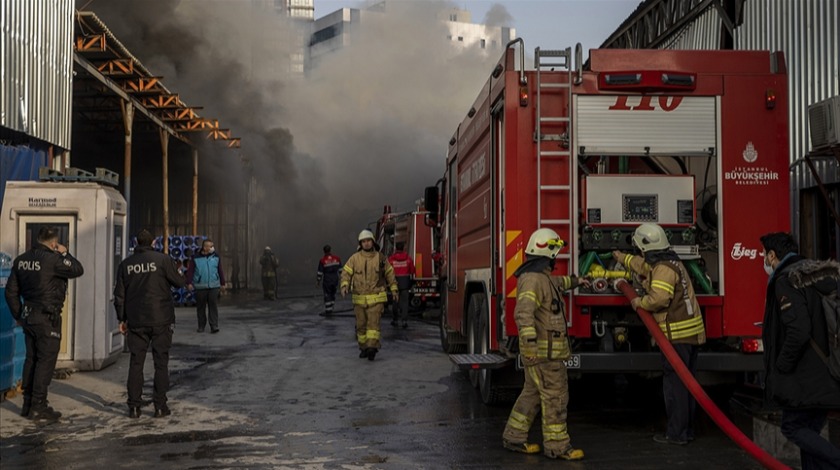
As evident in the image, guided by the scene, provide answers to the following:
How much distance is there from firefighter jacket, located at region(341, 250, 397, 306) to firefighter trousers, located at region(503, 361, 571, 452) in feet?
15.7

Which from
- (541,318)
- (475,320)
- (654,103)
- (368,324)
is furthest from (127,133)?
(541,318)

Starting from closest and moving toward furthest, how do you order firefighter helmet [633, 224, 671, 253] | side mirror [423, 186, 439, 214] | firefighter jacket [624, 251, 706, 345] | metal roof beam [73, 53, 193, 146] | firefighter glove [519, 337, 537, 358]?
firefighter glove [519, 337, 537, 358]
firefighter jacket [624, 251, 706, 345]
firefighter helmet [633, 224, 671, 253]
side mirror [423, 186, 439, 214]
metal roof beam [73, 53, 193, 146]

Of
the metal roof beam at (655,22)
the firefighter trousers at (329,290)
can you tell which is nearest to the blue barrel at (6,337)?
the firefighter trousers at (329,290)

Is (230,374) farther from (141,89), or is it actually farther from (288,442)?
(141,89)

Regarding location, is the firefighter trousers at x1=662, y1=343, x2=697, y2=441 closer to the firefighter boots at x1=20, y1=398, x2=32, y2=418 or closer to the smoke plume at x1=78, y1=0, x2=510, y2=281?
the firefighter boots at x1=20, y1=398, x2=32, y2=418

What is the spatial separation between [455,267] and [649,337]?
292 centimetres

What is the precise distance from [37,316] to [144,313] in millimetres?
845

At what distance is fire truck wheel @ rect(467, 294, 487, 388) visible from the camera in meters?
6.81

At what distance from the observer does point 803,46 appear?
9945 mm

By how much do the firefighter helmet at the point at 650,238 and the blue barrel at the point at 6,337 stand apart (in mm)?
5233

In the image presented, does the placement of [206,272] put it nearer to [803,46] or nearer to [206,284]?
[206,284]

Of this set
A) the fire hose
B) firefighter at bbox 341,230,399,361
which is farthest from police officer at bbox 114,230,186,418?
the fire hose

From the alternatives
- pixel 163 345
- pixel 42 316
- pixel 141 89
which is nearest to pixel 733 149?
pixel 163 345

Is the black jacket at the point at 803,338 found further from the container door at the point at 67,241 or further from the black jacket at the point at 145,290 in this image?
the container door at the point at 67,241
